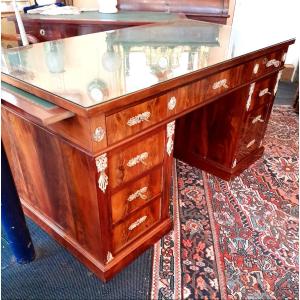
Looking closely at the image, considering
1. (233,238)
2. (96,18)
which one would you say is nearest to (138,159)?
(233,238)

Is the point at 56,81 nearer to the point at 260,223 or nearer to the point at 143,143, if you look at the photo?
the point at 143,143

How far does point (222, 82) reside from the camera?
4.39 ft

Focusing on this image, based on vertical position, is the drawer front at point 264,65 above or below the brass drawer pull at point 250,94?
above

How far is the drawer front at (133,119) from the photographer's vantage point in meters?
0.94

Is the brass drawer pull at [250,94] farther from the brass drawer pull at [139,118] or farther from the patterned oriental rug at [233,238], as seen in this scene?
the brass drawer pull at [139,118]

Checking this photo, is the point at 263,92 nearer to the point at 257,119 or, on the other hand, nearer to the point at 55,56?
the point at 257,119

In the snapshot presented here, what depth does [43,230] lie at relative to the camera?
59.2 inches

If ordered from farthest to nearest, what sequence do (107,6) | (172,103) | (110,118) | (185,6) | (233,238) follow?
(185,6)
(107,6)
(233,238)
(172,103)
(110,118)

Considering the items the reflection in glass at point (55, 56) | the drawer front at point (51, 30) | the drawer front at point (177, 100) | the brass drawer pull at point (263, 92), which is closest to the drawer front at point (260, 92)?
the brass drawer pull at point (263, 92)

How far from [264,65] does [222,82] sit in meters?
0.43

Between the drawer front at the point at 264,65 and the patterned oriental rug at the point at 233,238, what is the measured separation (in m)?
0.68

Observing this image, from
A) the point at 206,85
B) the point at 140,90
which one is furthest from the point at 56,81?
the point at 206,85

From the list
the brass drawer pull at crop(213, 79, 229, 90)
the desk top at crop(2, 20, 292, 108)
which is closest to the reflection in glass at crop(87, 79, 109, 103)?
the desk top at crop(2, 20, 292, 108)

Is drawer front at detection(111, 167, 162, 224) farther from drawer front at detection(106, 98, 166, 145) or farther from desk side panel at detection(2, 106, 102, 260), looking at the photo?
drawer front at detection(106, 98, 166, 145)
